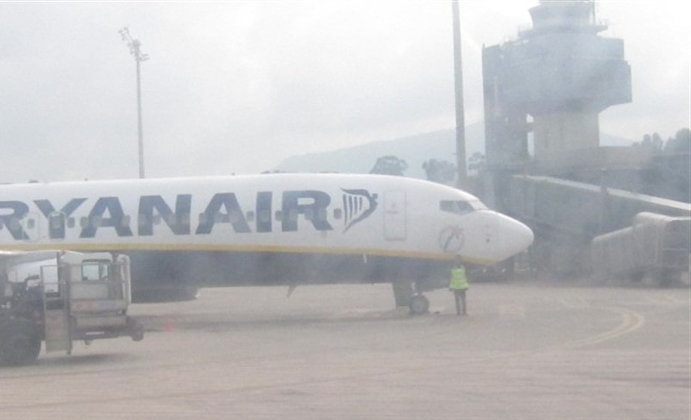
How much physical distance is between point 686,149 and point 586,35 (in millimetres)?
13272

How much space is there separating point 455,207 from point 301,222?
405 centimetres

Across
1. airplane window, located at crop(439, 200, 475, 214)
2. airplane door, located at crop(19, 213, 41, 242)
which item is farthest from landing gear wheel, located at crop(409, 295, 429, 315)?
airplane door, located at crop(19, 213, 41, 242)

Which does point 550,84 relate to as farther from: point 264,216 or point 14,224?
point 14,224

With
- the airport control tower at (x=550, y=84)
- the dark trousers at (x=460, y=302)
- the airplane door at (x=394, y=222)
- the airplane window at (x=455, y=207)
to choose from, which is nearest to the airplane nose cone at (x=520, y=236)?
the airplane window at (x=455, y=207)

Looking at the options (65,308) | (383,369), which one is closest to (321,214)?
(65,308)

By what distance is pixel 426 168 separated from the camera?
6519cm

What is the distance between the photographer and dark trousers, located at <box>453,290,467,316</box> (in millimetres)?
28344

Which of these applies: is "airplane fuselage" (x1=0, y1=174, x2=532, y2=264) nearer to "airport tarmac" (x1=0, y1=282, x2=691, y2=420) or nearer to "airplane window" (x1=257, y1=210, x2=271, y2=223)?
"airplane window" (x1=257, y1=210, x2=271, y2=223)

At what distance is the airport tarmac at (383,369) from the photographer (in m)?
13.1

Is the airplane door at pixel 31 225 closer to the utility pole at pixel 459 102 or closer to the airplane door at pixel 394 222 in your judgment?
the airplane door at pixel 394 222

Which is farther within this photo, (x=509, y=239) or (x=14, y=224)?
(x=14, y=224)

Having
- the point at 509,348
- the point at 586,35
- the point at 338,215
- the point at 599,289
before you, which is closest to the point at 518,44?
the point at 586,35

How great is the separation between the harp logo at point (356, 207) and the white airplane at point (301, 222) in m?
0.03

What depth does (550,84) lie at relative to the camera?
49344 mm
